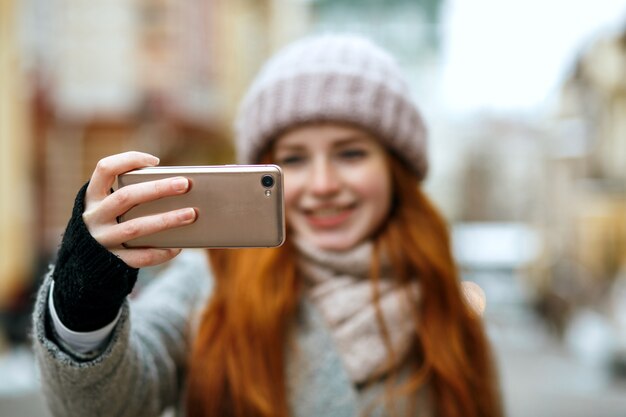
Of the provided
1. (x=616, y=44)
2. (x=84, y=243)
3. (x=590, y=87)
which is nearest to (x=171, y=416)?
(x=84, y=243)

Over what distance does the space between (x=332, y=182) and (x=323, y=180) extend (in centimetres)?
2

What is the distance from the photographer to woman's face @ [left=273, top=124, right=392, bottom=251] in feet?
5.09

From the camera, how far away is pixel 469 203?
3027cm

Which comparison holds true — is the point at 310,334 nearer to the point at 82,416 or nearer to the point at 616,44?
the point at 82,416

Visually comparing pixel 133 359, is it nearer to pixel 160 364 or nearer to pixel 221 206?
pixel 160 364

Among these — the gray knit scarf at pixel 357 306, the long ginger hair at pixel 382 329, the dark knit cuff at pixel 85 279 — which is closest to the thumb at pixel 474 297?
the long ginger hair at pixel 382 329

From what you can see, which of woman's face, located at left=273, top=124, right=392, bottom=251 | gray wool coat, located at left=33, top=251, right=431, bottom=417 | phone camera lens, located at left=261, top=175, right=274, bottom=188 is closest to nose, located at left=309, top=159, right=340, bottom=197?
woman's face, located at left=273, top=124, right=392, bottom=251

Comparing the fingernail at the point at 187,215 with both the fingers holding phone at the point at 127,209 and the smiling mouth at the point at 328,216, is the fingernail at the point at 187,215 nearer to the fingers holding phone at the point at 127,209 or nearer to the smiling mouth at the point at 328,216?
the fingers holding phone at the point at 127,209

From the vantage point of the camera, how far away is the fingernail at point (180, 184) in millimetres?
965

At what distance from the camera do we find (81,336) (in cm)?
105

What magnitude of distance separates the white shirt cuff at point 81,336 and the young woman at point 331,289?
Answer: 278 mm

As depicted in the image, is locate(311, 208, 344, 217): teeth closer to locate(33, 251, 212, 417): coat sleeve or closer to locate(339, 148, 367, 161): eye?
locate(339, 148, 367, 161): eye

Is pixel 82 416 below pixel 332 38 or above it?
below

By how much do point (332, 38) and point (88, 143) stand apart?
33.6ft
